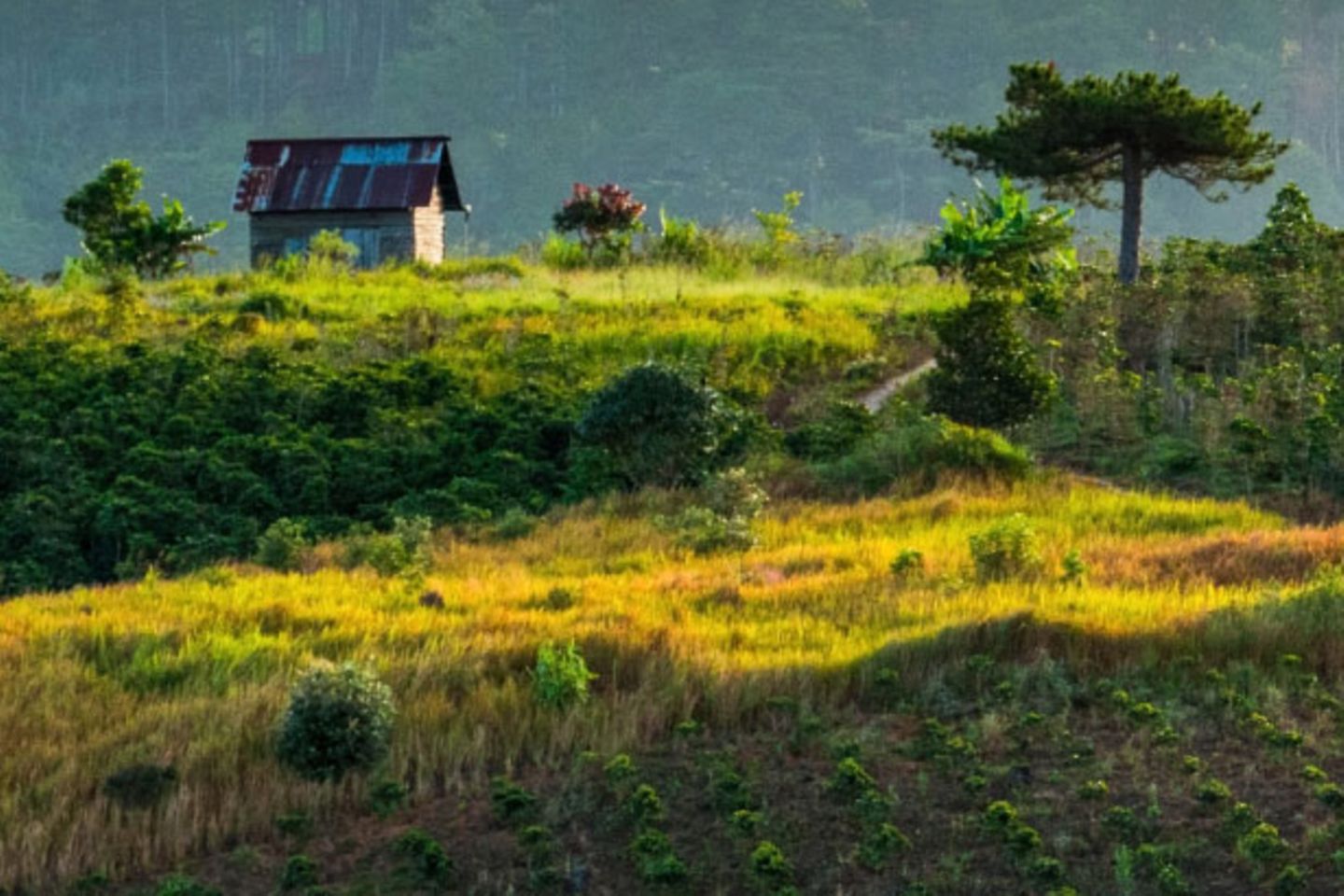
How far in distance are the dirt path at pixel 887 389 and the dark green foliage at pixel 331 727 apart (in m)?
12.1

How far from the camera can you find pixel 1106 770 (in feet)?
28.3

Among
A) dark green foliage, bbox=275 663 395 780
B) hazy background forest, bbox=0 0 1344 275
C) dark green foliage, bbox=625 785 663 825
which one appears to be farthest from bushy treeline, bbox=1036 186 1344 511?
hazy background forest, bbox=0 0 1344 275

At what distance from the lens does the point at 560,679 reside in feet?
31.5

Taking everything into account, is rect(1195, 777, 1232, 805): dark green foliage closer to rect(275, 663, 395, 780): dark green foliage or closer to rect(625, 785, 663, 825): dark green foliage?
rect(625, 785, 663, 825): dark green foliage

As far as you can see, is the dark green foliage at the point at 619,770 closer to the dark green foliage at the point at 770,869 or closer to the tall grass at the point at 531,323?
the dark green foliage at the point at 770,869

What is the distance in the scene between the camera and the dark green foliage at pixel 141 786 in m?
8.54

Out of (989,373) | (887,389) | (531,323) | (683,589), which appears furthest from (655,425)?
(531,323)

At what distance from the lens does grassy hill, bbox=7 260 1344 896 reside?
26.0 feet

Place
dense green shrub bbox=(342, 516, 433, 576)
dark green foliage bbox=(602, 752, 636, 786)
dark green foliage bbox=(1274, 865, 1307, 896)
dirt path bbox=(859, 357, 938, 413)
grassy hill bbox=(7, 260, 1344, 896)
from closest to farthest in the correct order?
dark green foliage bbox=(1274, 865, 1307, 896) < grassy hill bbox=(7, 260, 1344, 896) < dark green foliage bbox=(602, 752, 636, 786) < dense green shrub bbox=(342, 516, 433, 576) < dirt path bbox=(859, 357, 938, 413)

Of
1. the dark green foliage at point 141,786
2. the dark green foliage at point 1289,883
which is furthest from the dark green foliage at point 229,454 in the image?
the dark green foliage at point 1289,883

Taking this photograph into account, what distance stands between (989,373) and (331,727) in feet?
37.5

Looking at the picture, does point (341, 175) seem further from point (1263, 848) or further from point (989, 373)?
point (1263, 848)

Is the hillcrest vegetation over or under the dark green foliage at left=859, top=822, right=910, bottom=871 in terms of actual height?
over

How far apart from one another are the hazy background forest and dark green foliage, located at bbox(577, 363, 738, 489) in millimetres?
103420
